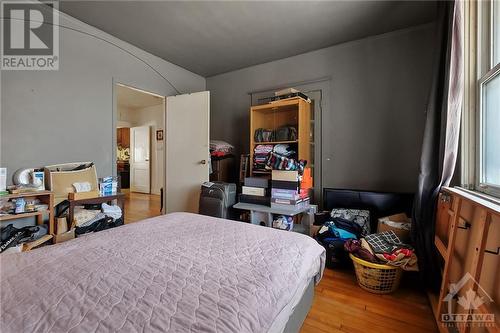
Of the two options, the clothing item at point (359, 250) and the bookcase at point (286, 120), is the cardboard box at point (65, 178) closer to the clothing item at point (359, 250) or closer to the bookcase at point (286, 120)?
the bookcase at point (286, 120)

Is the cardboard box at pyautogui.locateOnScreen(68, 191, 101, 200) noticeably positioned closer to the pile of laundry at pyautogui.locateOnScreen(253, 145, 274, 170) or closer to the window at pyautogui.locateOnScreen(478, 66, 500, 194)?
the pile of laundry at pyautogui.locateOnScreen(253, 145, 274, 170)

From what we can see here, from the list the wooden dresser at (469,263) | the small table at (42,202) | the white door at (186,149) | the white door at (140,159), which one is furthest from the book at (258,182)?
the white door at (140,159)

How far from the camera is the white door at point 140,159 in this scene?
20.0 feet

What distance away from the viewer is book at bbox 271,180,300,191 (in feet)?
7.98

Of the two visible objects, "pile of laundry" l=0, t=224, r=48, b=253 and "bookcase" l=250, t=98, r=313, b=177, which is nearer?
"pile of laundry" l=0, t=224, r=48, b=253

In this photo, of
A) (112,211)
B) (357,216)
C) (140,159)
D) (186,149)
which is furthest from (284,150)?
(140,159)

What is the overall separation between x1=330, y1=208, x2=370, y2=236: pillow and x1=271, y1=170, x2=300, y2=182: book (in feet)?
1.90

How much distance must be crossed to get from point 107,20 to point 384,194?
3.53 metres

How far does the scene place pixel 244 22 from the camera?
8.11ft

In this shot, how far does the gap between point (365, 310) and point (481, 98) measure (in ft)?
5.45

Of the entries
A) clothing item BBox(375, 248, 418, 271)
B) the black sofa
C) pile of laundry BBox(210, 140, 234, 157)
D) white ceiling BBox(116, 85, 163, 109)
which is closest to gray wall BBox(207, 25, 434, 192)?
the black sofa

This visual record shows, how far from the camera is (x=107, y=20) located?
2.45 m

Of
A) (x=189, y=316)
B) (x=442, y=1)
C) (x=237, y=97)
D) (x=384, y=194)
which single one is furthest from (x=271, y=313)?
(x=237, y=97)

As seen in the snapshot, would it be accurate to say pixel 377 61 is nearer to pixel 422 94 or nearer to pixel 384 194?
pixel 422 94
